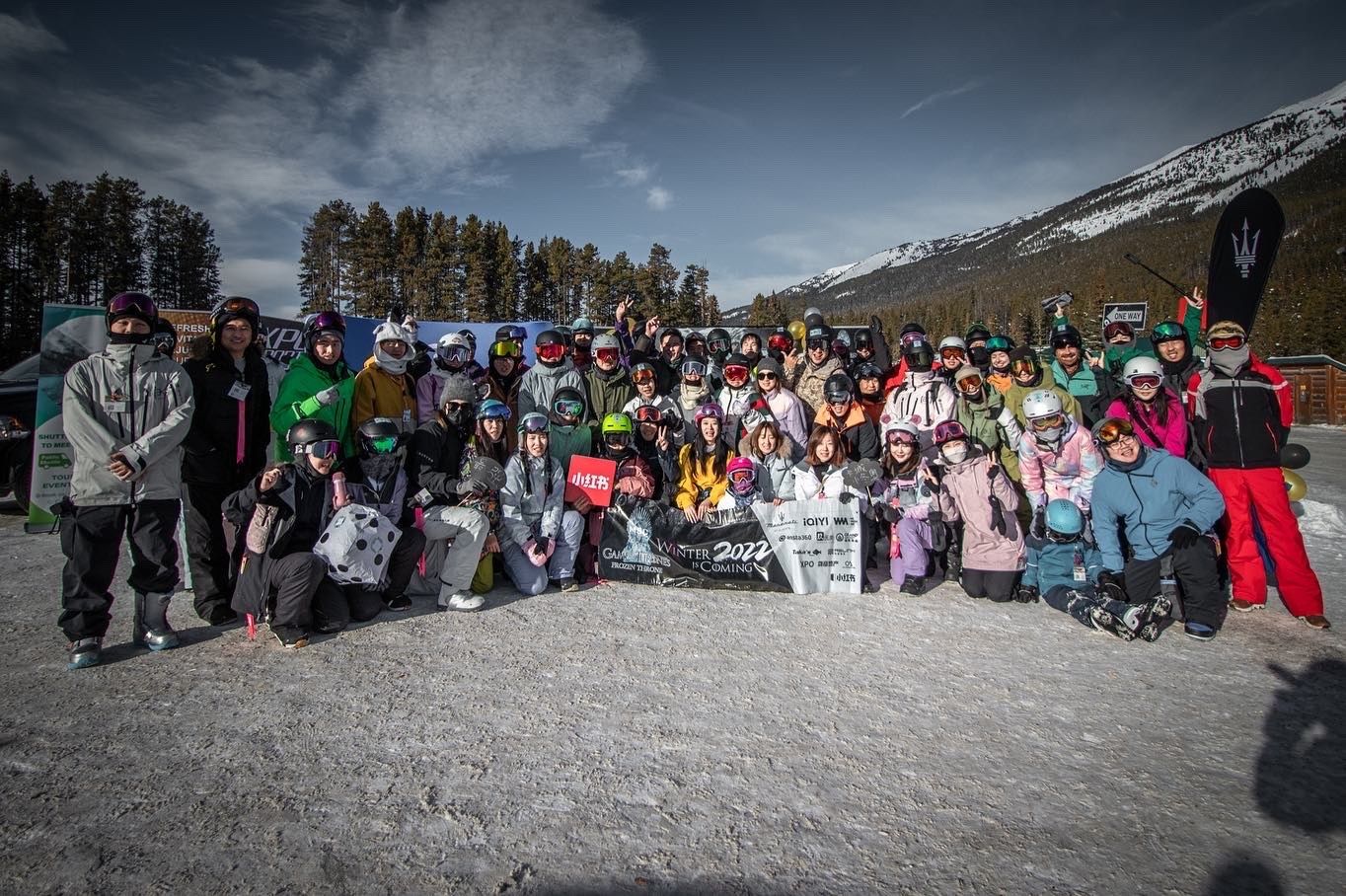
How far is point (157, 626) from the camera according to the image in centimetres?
420

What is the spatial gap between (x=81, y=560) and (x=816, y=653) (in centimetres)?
499

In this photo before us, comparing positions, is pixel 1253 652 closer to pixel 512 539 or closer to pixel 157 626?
pixel 512 539

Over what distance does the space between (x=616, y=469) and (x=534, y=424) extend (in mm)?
949

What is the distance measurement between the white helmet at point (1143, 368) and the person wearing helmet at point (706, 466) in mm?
3829

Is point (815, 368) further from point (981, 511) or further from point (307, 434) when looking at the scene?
point (307, 434)

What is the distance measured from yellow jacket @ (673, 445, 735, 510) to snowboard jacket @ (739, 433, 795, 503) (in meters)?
0.31

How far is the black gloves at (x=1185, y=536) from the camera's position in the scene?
4.61 m

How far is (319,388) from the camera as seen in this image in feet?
17.3

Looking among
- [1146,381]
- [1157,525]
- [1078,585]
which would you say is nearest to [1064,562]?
[1078,585]

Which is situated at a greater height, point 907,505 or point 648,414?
point 648,414

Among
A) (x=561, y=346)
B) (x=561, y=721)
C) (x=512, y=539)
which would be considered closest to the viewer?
(x=561, y=721)

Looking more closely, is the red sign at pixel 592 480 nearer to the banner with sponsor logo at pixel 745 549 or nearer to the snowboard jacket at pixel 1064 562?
the banner with sponsor logo at pixel 745 549

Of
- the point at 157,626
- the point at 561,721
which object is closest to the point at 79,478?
the point at 157,626

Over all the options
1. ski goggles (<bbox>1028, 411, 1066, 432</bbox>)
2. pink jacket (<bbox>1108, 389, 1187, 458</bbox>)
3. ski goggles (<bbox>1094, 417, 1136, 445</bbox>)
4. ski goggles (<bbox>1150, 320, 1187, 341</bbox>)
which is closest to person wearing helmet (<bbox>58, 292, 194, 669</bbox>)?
ski goggles (<bbox>1028, 411, 1066, 432</bbox>)
